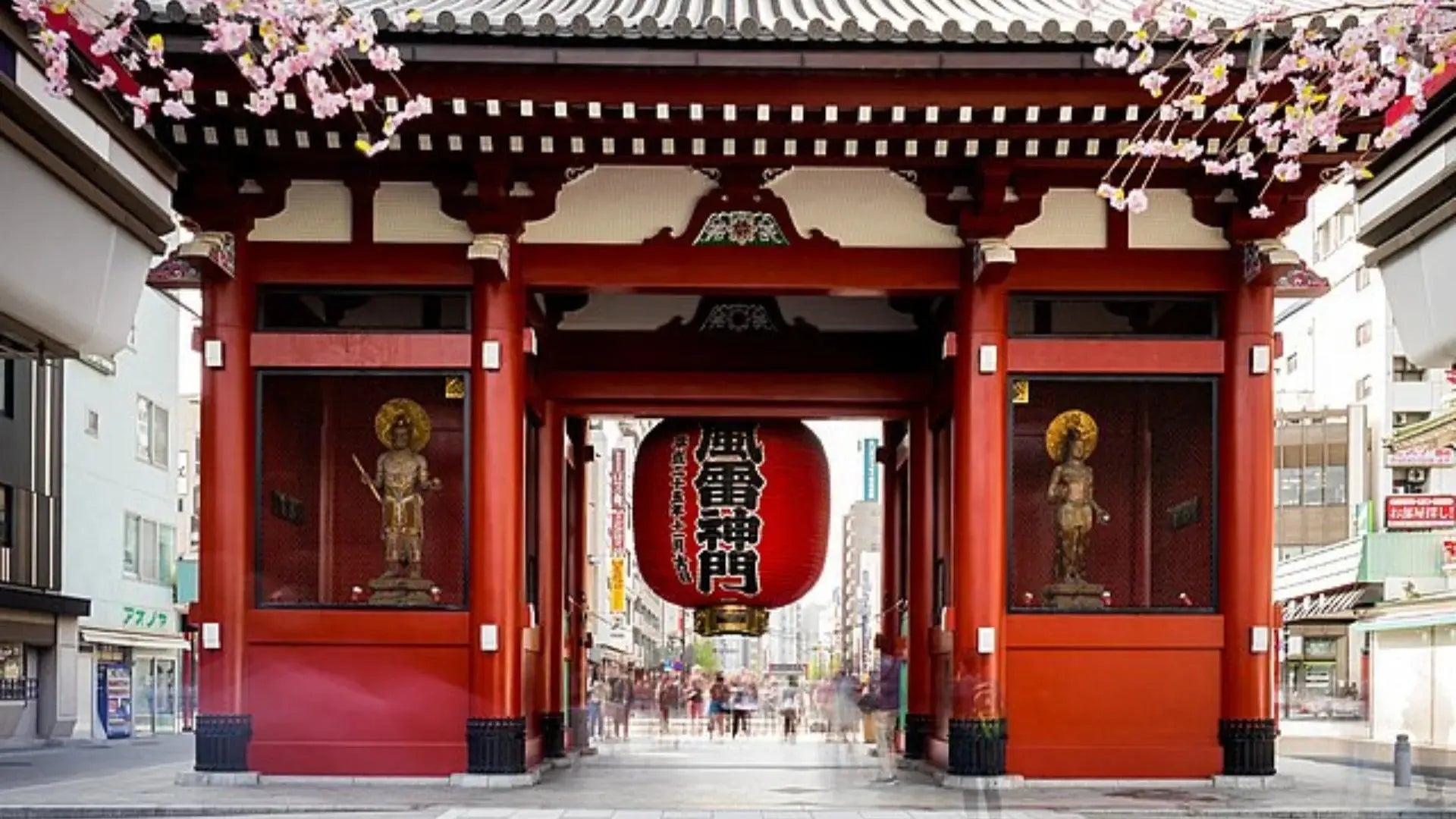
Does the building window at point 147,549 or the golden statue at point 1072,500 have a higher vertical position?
the golden statue at point 1072,500

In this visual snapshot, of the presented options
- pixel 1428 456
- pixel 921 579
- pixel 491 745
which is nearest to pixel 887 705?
pixel 921 579

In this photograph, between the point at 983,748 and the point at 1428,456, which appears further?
the point at 1428,456

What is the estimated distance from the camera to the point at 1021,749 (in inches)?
611

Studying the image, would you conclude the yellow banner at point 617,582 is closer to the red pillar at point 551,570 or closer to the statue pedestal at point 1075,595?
the red pillar at point 551,570

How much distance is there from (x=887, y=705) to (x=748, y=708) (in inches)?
549

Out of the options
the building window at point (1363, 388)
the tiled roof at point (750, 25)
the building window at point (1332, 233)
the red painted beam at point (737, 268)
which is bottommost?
the red painted beam at point (737, 268)

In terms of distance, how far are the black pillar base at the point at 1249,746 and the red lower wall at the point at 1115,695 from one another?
15 centimetres

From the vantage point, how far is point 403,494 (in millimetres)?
16156

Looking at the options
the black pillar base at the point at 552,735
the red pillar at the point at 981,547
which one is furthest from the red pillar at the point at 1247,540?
the black pillar base at the point at 552,735

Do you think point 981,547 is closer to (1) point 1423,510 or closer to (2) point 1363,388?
(1) point 1423,510

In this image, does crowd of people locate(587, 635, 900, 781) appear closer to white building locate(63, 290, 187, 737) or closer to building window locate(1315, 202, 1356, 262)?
white building locate(63, 290, 187, 737)

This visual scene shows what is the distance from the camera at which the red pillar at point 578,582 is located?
22.0 metres

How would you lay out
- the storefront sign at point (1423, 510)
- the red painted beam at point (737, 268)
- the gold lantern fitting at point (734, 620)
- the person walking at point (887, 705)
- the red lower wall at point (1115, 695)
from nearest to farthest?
the red lower wall at point (1115, 695) → the red painted beam at point (737, 268) → the person walking at point (887, 705) → the gold lantern fitting at point (734, 620) → the storefront sign at point (1423, 510)

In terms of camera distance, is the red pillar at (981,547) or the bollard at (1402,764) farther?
the bollard at (1402,764)
